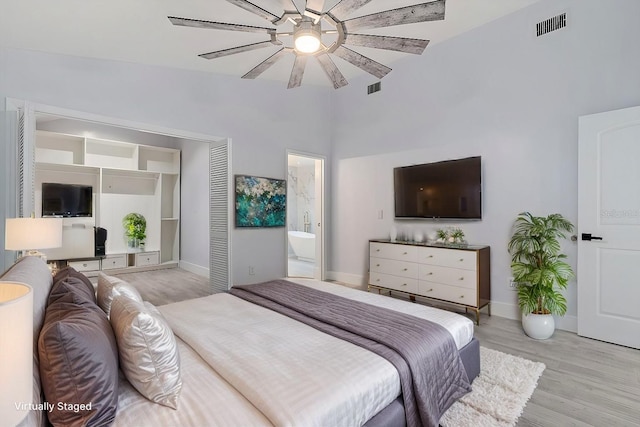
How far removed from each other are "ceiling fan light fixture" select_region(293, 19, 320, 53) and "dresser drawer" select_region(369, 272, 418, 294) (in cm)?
297

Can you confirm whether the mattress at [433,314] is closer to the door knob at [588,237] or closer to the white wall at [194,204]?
the door knob at [588,237]

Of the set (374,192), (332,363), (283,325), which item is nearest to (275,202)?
(374,192)

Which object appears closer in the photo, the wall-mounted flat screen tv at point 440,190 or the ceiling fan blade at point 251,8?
the ceiling fan blade at point 251,8

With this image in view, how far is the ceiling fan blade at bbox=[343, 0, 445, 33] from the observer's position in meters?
1.92

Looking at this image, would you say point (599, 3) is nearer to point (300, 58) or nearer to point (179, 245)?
point (300, 58)

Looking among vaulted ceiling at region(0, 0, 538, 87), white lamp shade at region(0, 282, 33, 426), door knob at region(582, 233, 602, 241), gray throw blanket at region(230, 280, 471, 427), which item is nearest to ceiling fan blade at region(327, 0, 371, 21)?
vaulted ceiling at region(0, 0, 538, 87)

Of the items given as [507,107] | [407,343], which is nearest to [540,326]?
[407,343]

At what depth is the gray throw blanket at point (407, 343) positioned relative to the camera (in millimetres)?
1521

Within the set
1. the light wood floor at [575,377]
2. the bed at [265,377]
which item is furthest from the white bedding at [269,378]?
the light wood floor at [575,377]

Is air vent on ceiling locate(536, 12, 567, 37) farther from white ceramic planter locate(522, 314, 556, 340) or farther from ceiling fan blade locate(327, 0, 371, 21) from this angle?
white ceramic planter locate(522, 314, 556, 340)

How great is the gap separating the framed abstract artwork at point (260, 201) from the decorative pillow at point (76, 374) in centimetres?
338

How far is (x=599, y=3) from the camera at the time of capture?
120 inches

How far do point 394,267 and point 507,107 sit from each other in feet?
7.75

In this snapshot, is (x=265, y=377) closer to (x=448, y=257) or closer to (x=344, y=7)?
(x=344, y=7)
